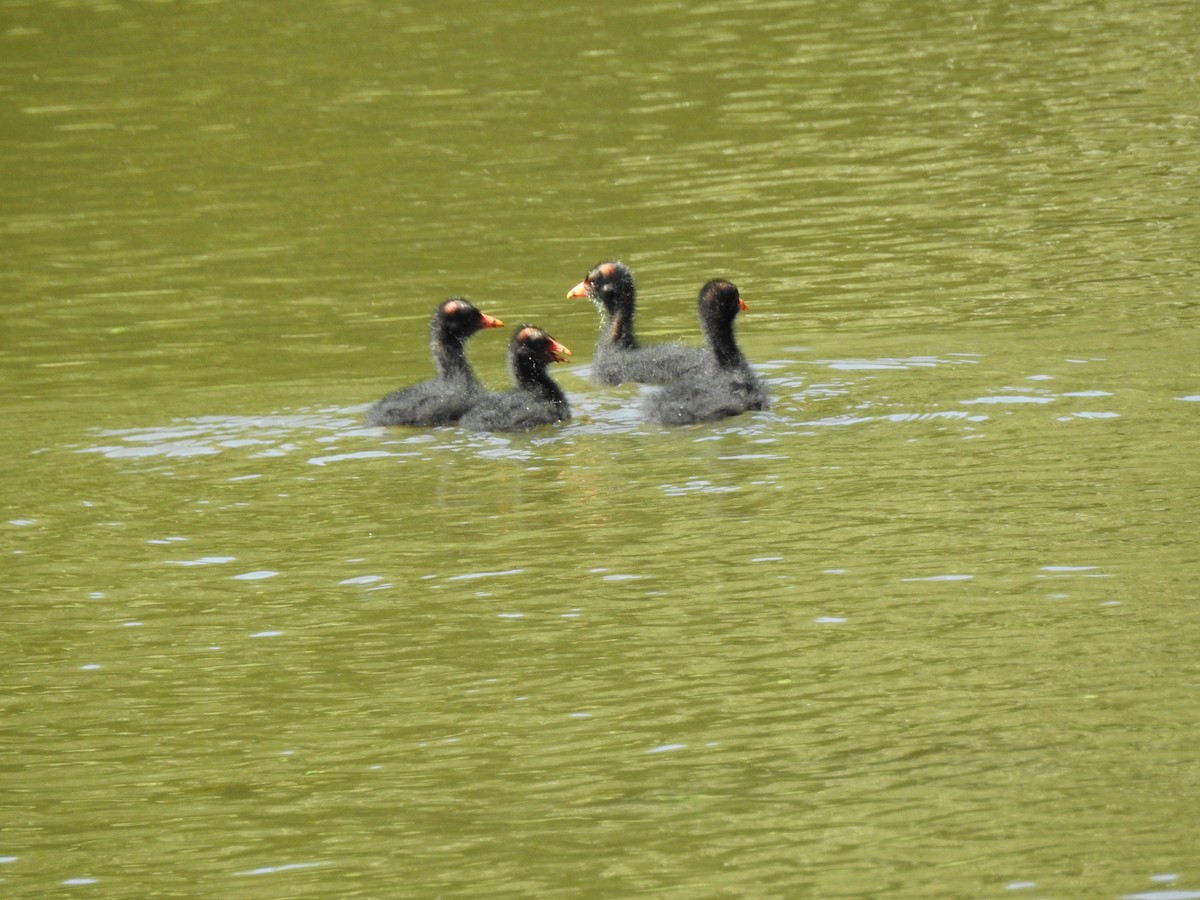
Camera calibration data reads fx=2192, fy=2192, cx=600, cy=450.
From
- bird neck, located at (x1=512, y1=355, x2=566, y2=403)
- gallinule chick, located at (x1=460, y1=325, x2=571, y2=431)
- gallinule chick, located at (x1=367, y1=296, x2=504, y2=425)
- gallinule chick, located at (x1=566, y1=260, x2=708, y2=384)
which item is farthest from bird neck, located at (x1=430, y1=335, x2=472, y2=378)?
gallinule chick, located at (x1=566, y1=260, x2=708, y2=384)

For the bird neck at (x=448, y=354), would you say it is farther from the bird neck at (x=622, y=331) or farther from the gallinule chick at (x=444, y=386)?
the bird neck at (x=622, y=331)

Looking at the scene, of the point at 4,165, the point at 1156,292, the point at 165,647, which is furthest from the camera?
the point at 4,165

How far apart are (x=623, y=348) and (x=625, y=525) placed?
4.72 meters

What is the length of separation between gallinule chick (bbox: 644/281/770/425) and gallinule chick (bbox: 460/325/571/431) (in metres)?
0.64

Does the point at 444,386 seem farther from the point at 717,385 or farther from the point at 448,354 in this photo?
the point at 717,385

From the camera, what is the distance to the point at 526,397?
536 inches

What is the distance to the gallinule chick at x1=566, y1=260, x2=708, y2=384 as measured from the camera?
1494 centimetres

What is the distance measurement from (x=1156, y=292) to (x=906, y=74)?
37.3ft

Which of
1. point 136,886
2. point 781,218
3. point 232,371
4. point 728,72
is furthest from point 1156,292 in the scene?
point 728,72

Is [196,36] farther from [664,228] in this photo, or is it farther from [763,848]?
[763,848]

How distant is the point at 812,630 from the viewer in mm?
9148

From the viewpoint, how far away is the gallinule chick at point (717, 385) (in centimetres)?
1318

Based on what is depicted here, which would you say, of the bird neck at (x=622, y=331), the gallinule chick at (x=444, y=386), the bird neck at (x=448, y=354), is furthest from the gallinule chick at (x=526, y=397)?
the bird neck at (x=622, y=331)

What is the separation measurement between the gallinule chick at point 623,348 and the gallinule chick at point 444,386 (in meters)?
1.04
